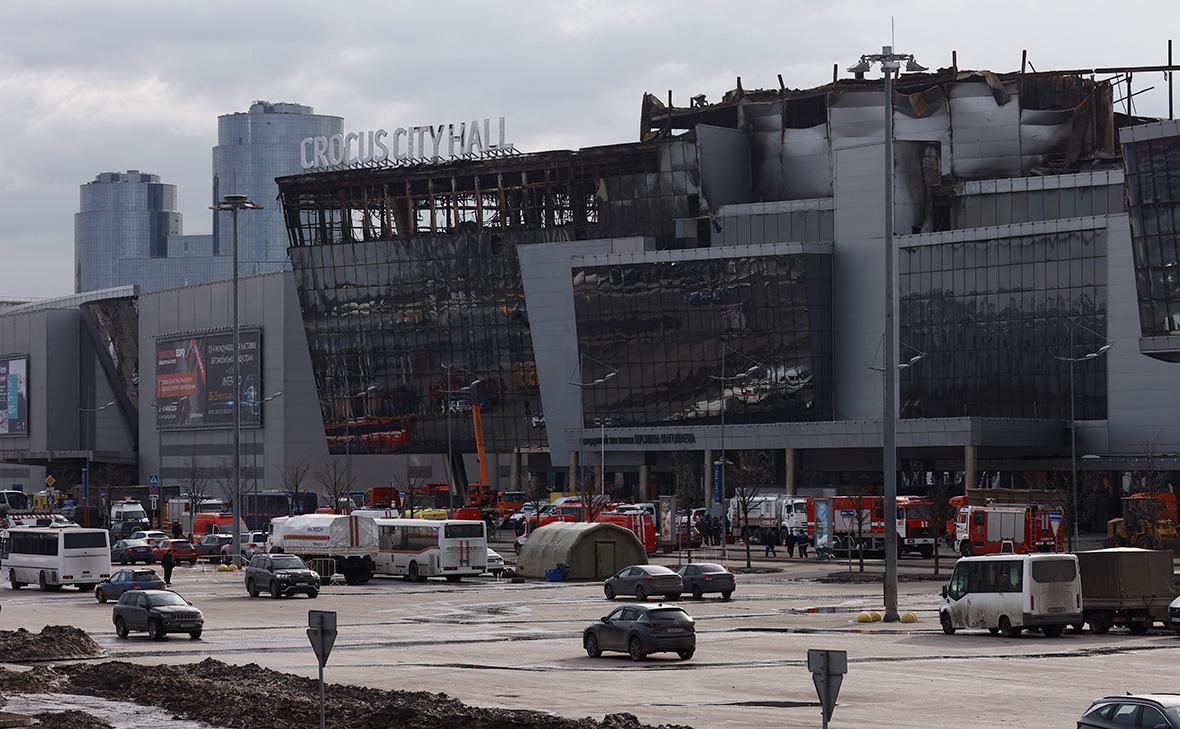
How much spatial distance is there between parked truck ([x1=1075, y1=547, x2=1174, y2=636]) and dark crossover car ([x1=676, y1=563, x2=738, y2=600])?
1873 centimetres

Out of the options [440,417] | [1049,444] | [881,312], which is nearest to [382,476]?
[440,417]

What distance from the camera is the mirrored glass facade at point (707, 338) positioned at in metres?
142

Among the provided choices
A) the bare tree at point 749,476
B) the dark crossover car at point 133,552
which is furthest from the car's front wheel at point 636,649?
the bare tree at point 749,476

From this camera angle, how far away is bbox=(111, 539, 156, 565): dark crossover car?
94375mm

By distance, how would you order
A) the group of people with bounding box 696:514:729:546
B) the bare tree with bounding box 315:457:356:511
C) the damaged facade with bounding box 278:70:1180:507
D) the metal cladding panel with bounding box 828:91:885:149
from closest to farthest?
the group of people with bounding box 696:514:729:546
the damaged facade with bounding box 278:70:1180:507
the metal cladding panel with bounding box 828:91:885:149
the bare tree with bounding box 315:457:356:511

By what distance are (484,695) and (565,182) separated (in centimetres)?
12231

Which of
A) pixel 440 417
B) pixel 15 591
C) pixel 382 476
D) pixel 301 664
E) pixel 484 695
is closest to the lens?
pixel 484 695

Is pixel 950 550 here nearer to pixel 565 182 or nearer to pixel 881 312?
pixel 881 312

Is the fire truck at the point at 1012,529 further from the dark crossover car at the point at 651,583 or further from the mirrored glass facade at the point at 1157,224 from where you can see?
the dark crossover car at the point at 651,583

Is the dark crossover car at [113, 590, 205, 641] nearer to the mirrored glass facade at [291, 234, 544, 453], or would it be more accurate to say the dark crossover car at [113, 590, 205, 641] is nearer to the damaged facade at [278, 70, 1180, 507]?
the damaged facade at [278, 70, 1180, 507]

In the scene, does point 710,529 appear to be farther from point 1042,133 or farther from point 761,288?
point 1042,133

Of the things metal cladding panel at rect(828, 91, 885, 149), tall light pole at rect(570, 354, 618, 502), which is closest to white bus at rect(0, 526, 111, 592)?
tall light pole at rect(570, 354, 618, 502)

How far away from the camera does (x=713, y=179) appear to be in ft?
509

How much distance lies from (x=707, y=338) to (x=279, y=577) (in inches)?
3082
